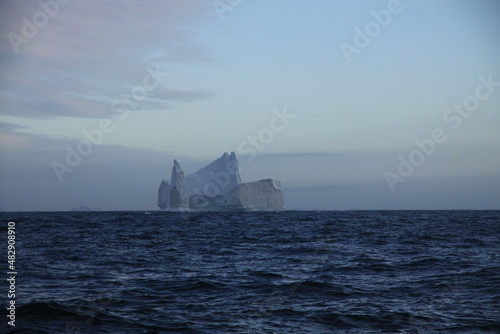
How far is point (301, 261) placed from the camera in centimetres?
2039

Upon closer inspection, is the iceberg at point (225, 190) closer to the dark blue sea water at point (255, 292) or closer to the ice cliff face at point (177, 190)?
the ice cliff face at point (177, 190)

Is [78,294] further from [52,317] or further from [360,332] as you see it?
[360,332]

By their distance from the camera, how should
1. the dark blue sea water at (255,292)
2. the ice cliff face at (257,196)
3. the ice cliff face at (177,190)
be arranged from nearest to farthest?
1. the dark blue sea water at (255,292)
2. the ice cliff face at (177,190)
3. the ice cliff face at (257,196)

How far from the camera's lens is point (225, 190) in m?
114

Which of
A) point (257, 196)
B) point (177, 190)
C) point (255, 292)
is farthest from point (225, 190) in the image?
point (255, 292)

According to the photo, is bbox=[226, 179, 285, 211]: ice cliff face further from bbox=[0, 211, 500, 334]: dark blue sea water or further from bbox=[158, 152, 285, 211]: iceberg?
bbox=[0, 211, 500, 334]: dark blue sea water

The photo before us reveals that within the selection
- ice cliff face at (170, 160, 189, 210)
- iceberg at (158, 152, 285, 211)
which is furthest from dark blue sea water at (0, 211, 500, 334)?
iceberg at (158, 152, 285, 211)

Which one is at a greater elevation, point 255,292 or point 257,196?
point 257,196

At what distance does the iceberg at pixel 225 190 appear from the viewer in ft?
358

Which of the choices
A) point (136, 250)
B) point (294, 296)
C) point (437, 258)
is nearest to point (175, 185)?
point (136, 250)

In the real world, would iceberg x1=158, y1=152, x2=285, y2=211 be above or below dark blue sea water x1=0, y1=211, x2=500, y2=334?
above

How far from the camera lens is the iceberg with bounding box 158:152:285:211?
10912 cm

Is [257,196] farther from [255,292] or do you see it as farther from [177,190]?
[255,292]

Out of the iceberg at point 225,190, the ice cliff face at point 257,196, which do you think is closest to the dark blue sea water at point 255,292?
the ice cliff face at point 257,196
